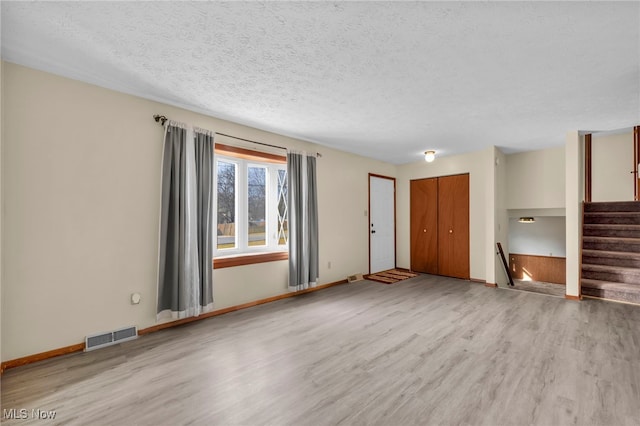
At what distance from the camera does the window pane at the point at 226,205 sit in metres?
3.87

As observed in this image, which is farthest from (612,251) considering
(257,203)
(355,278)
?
(257,203)

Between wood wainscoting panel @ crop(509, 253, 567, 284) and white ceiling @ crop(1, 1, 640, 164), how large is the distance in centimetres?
435

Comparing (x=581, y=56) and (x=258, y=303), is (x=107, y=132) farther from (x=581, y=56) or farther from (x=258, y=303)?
(x=581, y=56)

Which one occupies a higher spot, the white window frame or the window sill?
the white window frame

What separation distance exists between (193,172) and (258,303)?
2.05 m

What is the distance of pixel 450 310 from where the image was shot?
3816 mm

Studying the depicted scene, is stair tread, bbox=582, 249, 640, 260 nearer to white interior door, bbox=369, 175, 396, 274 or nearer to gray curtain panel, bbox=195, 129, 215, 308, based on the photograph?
white interior door, bbox=369, 175, 396, 274

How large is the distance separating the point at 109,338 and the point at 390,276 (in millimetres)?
4725

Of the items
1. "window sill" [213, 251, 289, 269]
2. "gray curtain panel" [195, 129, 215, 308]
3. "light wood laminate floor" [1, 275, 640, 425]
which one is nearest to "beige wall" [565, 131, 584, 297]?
"light wood laminate floor" [1, 275, 640, 425]

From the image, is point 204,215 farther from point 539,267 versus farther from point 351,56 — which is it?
point 539,267

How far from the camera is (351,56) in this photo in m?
2.24

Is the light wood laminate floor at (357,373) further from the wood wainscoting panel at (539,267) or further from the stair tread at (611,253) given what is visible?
the wood wainscoting panel at (539,267)

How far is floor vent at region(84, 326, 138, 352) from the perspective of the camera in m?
2.70

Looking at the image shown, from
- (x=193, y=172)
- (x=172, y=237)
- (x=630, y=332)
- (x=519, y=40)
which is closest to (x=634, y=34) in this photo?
(x=519, y=40)
